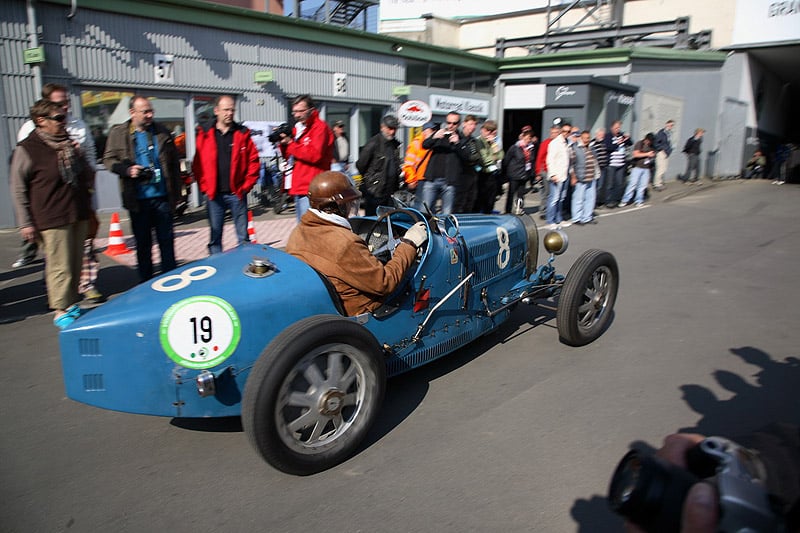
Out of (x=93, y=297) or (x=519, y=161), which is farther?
(x=519, y=161)

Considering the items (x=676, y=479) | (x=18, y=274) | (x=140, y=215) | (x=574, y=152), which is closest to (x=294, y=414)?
(x=676, y=479)

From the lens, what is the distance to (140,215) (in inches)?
229

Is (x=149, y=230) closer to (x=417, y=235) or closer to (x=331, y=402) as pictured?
(x=417, y=235)

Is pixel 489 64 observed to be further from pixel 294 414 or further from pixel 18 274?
pixel 294 414

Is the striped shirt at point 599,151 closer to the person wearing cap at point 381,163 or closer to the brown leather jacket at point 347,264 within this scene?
the person wearing cap at point 381,163

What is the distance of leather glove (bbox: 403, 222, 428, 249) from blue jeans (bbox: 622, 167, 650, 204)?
11.4 m

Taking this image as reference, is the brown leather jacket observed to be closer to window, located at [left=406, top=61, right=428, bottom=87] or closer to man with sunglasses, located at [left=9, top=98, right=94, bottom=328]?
man with sunglasses, located at [left=9, top=98, right=94, bottom=328]

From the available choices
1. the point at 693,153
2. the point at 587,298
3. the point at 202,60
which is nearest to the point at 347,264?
the point at 587,298

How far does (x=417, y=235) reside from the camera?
3717 mm

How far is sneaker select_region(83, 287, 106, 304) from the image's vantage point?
5801mm

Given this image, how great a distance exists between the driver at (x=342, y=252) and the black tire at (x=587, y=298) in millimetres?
1575

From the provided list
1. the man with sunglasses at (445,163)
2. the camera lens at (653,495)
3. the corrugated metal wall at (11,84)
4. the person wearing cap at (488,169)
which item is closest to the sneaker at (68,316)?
the camera lens at (653,495)

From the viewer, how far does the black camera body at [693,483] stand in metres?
1.13

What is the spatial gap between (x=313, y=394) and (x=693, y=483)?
196cm
